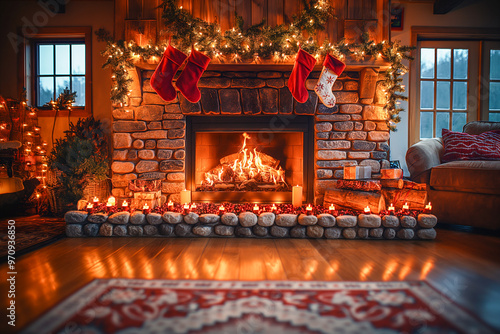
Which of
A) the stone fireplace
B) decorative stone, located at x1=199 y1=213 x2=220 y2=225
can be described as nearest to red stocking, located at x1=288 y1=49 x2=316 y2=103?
the stone fireplace

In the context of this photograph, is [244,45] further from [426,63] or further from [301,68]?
[426,63]

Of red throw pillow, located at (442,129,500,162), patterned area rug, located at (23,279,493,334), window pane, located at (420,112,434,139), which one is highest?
window pane, located at (420,112,434,139)

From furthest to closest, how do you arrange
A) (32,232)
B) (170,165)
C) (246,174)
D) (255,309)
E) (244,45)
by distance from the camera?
(246,174) < (170,165) < (244,45) < (32,232) < (255,309)

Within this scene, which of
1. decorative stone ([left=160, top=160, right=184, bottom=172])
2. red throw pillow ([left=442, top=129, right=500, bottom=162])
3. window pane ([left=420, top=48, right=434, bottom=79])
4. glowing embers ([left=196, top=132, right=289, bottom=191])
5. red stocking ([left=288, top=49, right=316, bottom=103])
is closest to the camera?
red stocking ([left=288, top=49, right=316, bottom=103])

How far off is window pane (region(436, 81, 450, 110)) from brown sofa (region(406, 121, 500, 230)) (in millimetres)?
1075

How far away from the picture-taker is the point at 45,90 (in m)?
3.82

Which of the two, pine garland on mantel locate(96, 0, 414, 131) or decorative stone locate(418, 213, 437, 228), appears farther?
pine garland on mantel locate(96, 0, 414, 131)

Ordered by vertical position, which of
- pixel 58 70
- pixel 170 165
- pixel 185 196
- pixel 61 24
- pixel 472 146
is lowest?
pixel 185 196

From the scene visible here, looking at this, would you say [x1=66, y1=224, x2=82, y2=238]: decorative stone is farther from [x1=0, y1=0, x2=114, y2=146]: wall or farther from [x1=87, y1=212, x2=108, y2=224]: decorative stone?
[x1=0, y1=0, x2=114, y2=146]: wall

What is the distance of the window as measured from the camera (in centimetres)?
377

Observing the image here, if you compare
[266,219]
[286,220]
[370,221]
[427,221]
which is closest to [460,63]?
[427,221]

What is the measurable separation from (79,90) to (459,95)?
501 centimetres

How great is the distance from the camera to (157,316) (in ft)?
3.75

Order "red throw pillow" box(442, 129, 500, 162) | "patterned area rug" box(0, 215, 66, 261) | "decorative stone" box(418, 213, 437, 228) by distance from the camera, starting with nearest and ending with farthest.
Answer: "patterned area rug" box(0, 215, 66, 261) < "decorative stone" box(418, 213, 437, 228) < "red throw pillow" box(442, 129, 500, 162)
